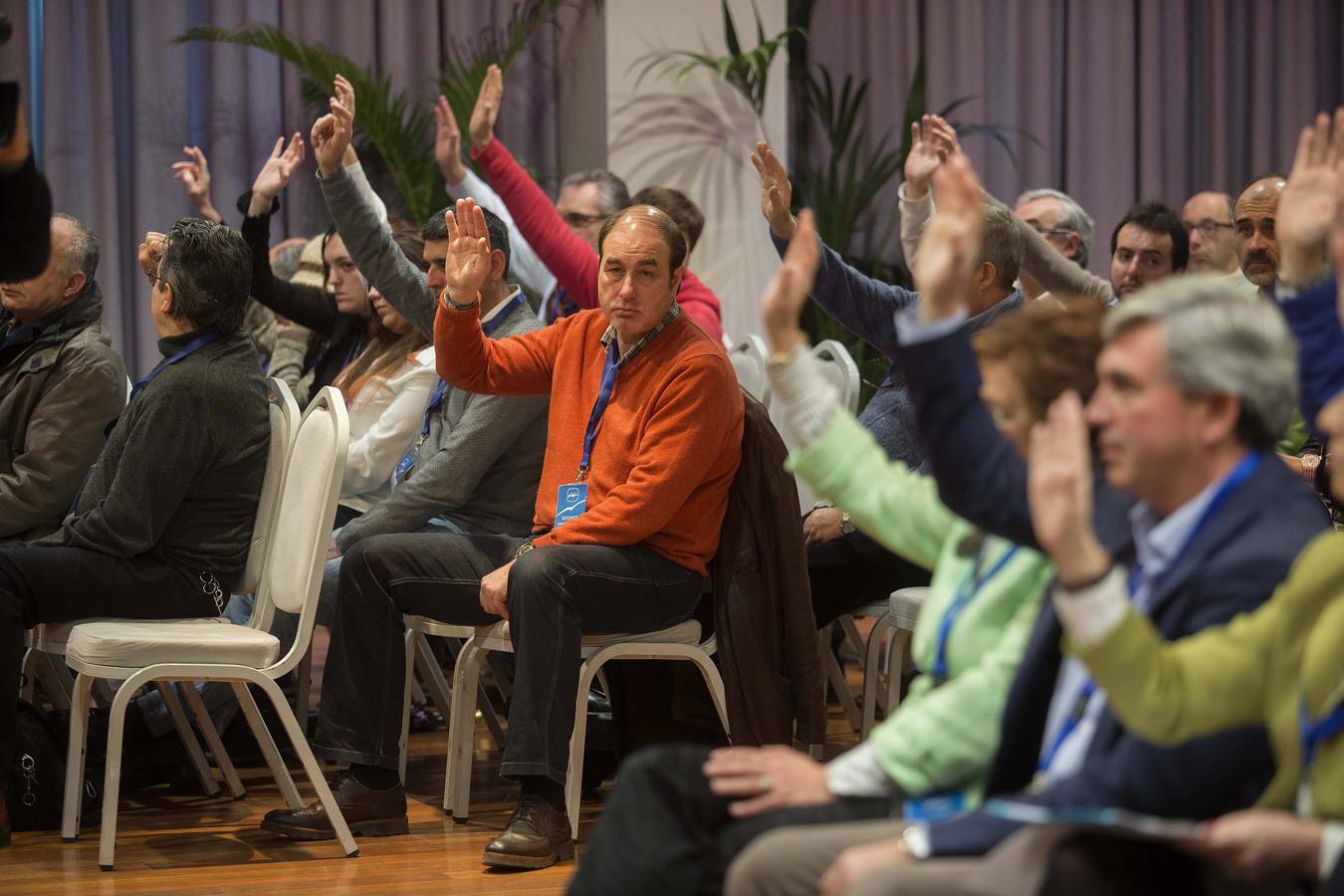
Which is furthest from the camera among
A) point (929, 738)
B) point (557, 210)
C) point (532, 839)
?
point (557, 210)

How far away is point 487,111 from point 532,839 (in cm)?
223

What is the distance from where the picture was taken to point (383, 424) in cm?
416

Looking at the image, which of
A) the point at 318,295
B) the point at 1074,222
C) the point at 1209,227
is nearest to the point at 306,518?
the point at 318,295

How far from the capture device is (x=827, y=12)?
6836mm

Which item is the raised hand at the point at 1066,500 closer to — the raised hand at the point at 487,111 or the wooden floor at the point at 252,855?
the wooden floor at the point at 252,855

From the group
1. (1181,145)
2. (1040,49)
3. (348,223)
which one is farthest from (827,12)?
(348,223)

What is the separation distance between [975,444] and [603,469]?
158cm

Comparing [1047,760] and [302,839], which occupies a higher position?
[1047,760]

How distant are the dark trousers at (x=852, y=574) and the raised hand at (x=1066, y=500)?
2.27m

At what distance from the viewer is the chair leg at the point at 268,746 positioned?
3438mm

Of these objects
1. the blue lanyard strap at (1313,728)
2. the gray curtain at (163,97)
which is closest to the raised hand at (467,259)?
the blue lanyard strap at (1313,728)

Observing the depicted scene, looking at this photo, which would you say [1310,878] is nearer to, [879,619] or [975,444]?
[975,444]

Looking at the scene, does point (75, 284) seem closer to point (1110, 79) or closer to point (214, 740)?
point (214, 740)

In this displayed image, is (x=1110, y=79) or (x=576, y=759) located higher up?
(x=1110, y=79)
